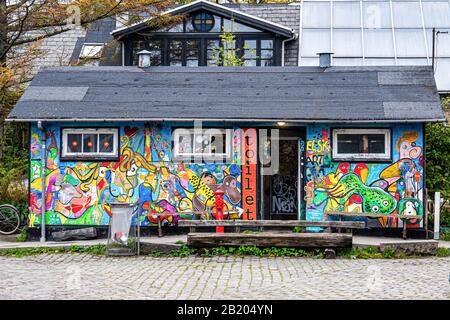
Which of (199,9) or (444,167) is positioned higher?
(199,9)

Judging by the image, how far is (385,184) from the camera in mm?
18578

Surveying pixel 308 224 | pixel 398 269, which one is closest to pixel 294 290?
pixel 398 269

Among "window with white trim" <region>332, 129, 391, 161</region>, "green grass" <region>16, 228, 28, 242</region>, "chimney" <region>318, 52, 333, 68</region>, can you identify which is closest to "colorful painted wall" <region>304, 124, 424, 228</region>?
"window with white trim" <region>332, 129, 391, 161</region>

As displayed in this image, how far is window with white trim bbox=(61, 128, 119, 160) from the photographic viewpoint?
1898 cm

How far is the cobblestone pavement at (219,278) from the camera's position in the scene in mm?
11523

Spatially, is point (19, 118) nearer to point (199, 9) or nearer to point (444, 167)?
point (444, 167)

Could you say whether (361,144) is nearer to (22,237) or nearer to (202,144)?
(202,144)

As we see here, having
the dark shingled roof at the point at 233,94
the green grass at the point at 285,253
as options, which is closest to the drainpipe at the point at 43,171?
the dark shingled roof at the point at 233,94

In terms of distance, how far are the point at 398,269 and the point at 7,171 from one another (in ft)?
39.1

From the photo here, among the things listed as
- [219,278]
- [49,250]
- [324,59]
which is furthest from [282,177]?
[219,278]

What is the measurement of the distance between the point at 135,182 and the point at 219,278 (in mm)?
6002

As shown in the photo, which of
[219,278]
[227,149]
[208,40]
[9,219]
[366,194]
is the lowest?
[219,278]

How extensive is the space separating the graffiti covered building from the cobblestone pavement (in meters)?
2.41

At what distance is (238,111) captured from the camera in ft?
61.6
